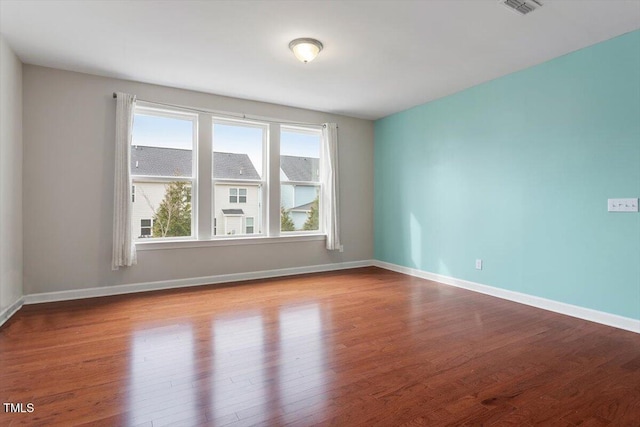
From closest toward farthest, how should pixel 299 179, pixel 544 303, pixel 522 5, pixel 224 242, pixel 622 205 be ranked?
pixel 522 5, pixel 622 205, pixel 544 303, pixel 224 242, pixel 299 179

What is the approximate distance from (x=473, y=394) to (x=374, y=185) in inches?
176

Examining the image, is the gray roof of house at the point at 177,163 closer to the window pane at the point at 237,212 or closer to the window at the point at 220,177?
the window at the point at 220,177

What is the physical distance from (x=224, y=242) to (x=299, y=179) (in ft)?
5.24

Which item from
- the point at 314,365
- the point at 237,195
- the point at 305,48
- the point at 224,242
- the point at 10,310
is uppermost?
the point at 305,48

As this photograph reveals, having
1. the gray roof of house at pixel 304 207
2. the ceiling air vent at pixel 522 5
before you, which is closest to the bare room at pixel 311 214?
the ceiling air vent at pixel 522 5

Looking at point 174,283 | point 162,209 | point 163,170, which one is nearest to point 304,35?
point 163,170

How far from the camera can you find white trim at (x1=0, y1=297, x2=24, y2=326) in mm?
3090

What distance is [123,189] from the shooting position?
4035 mm

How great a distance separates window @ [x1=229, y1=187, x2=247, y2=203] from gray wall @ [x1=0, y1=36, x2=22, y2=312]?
234 centimetres

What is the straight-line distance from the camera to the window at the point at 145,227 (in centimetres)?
436

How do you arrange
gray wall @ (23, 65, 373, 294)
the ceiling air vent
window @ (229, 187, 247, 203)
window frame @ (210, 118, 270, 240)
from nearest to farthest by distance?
the ceiling air vent, gray wall @ (23, 65, 373, 294), window frame @ (210, 118, 270, 240), window @ (229, 187, 247, 203)

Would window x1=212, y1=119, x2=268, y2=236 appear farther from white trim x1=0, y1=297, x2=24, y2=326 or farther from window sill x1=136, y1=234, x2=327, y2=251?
white trim x1=0, y1=297, x2=24, y2=326

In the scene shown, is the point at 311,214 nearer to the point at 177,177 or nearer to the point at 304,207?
the point at 304,207

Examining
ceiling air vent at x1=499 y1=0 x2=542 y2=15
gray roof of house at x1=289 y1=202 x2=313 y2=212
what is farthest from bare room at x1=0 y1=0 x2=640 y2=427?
gray roof of house at x1=289 y1=202 x2=313 y2=212
